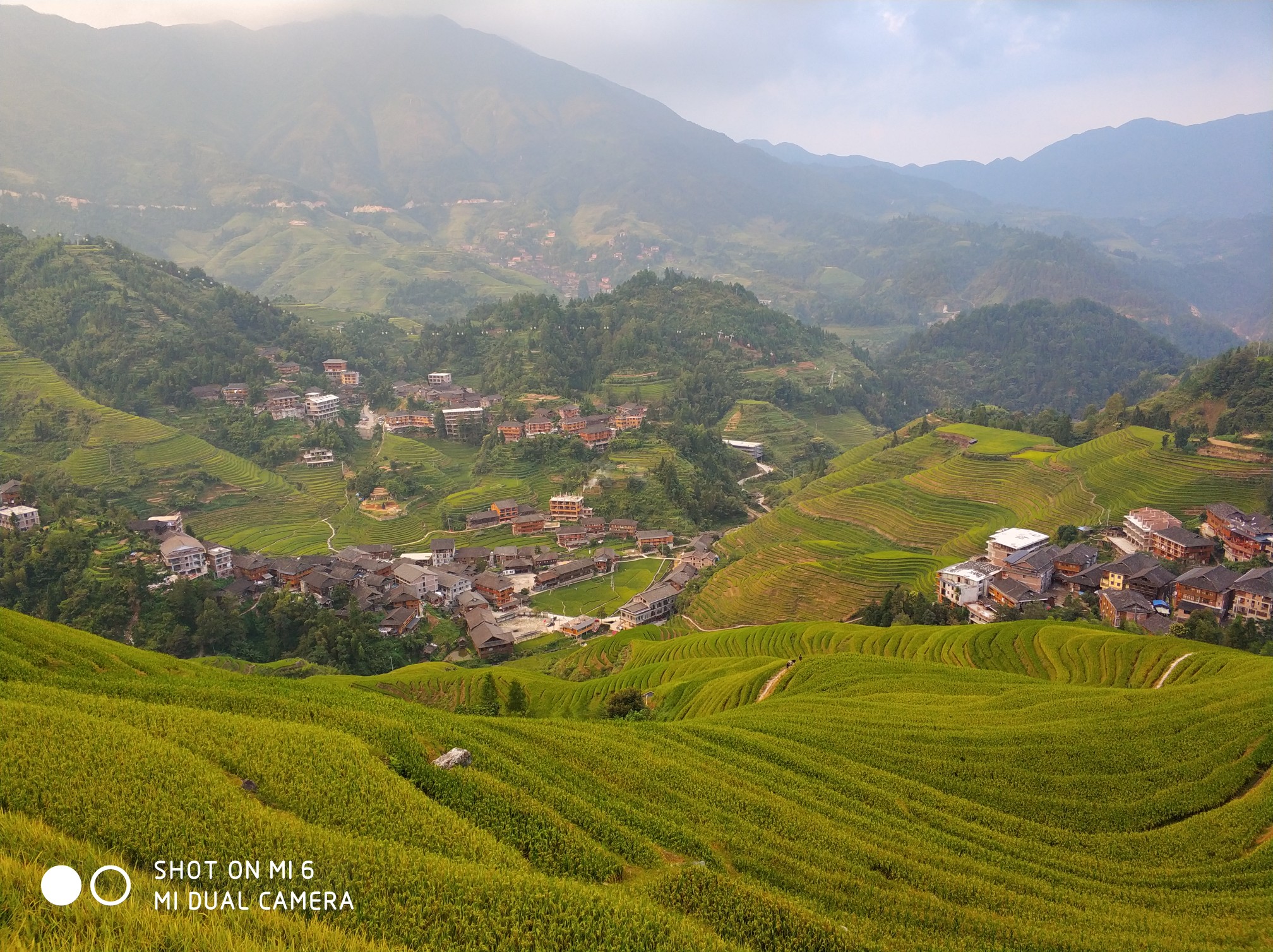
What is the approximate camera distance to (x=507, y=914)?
618 centimetres

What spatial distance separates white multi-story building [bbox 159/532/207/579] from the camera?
31.2 m

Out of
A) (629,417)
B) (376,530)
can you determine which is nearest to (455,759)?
(376,530)

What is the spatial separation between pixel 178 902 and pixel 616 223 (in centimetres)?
18818

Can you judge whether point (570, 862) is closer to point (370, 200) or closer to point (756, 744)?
point (756, 744)

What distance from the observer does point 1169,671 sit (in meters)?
18.6

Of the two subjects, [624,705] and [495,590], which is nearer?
[624,705]

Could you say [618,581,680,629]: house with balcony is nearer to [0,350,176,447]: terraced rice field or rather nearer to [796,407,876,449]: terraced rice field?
[0,350,176,447]: terraced rice field

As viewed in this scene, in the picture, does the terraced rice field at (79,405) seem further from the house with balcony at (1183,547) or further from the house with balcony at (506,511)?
the house with balcony at (1183,547)

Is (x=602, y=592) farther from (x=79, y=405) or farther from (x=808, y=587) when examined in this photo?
(x=79, y=405)

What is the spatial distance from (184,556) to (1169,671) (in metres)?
35.8

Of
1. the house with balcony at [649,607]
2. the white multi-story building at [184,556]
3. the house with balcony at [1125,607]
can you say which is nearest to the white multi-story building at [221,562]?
the white multi-story building at [184,556]

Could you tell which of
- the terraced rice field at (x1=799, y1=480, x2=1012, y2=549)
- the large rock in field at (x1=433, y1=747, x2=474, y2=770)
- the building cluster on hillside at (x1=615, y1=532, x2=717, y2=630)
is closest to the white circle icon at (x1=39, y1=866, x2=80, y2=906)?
the large rock in field at (x1=433, y1=747, x2=474, y2=770)

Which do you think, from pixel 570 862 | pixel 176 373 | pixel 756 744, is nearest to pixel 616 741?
pixel 756 744

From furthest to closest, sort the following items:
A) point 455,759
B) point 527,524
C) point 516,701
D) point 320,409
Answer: point 320,409 < point 527,524 < point 516,701 < point 455,759
